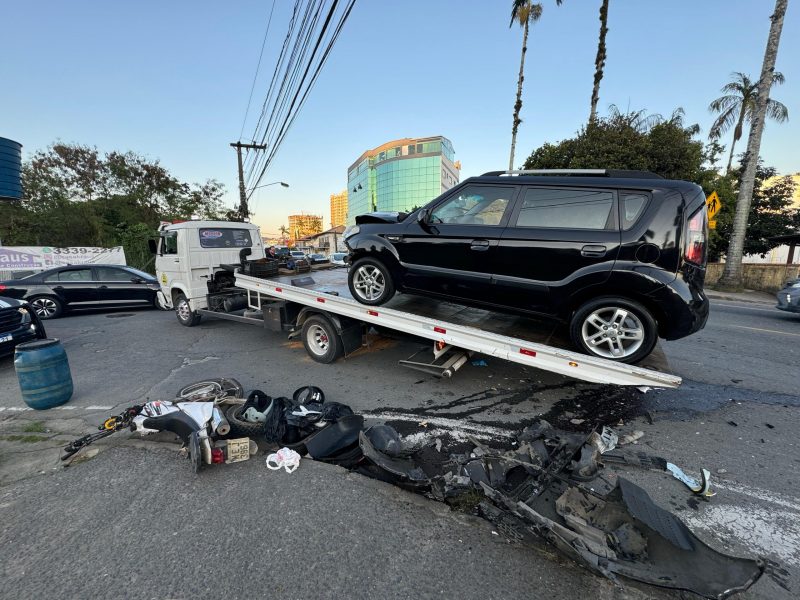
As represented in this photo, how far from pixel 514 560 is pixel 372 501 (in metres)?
1.00

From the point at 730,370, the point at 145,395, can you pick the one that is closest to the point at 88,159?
the point at 145,395

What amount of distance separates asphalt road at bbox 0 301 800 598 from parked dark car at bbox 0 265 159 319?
5.42 meters

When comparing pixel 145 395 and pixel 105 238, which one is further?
pixel 105 238

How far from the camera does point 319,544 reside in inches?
86.5

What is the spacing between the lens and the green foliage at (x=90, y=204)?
18.8m

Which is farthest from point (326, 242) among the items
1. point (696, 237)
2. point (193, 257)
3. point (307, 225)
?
point (696, 237)

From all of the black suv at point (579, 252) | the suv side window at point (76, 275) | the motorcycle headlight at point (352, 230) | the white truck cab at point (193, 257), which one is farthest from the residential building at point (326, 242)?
the black suv at point (579, 252)

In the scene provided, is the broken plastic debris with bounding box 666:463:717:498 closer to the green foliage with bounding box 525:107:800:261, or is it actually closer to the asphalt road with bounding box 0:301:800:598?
the asphalt road with bounding box 0:301:800:598

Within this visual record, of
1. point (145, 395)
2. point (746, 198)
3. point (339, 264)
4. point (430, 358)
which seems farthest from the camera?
point (746, 198)

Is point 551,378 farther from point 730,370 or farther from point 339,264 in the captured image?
point 339,264

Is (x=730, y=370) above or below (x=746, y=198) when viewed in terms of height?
below

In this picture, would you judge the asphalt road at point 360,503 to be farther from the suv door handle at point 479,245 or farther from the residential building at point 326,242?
the residential building at point 326,242

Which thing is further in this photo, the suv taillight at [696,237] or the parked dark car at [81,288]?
the parked dark car at [81,288]

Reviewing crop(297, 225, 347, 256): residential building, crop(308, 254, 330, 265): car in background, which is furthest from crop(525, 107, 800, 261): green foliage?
crop(297, 225, 347, 256): residential building
